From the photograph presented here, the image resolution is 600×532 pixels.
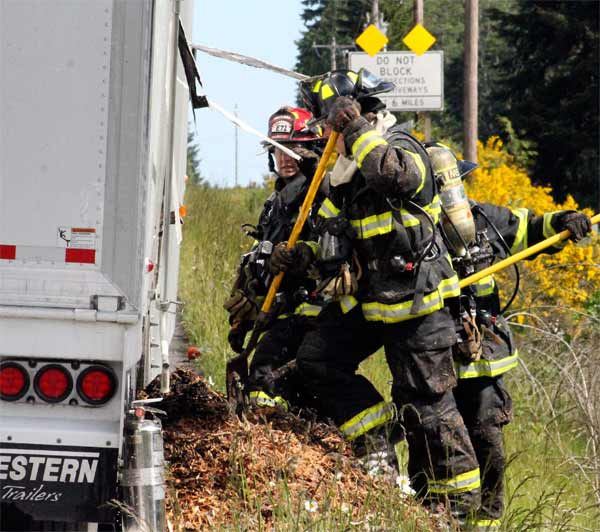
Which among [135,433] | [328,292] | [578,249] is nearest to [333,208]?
[328,292]

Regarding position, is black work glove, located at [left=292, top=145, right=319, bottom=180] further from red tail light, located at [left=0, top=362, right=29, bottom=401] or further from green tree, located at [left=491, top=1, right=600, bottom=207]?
green tree, located at [left=491, top=1, right=600, bottom=207]

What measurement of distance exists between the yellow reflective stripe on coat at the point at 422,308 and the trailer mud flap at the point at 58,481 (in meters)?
1.64

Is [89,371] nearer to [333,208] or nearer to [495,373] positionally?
[333,208]

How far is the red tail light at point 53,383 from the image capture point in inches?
161

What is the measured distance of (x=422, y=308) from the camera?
5.16 meters

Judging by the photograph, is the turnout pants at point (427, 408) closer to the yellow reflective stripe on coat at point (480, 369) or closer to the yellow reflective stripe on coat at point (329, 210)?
the yellow reflective stripe on coat at point (480, 369)

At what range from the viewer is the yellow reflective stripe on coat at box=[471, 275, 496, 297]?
566 centimetres

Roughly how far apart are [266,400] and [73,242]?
2.32 m

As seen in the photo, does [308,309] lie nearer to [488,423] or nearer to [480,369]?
[480,369]

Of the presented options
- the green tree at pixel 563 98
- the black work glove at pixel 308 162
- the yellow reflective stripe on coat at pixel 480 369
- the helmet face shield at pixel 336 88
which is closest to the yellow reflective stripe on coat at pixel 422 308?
the yellow reflective stripe on coat at pixel 480 369

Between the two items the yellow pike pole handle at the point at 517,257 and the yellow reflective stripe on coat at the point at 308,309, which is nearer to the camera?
the yellow pike pole handle at the point at 517,257

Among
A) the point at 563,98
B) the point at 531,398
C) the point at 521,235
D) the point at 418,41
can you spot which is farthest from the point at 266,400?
the point at 563,98

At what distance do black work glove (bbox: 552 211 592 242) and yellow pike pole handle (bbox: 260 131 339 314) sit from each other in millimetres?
1270

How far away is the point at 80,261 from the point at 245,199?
652 inches
